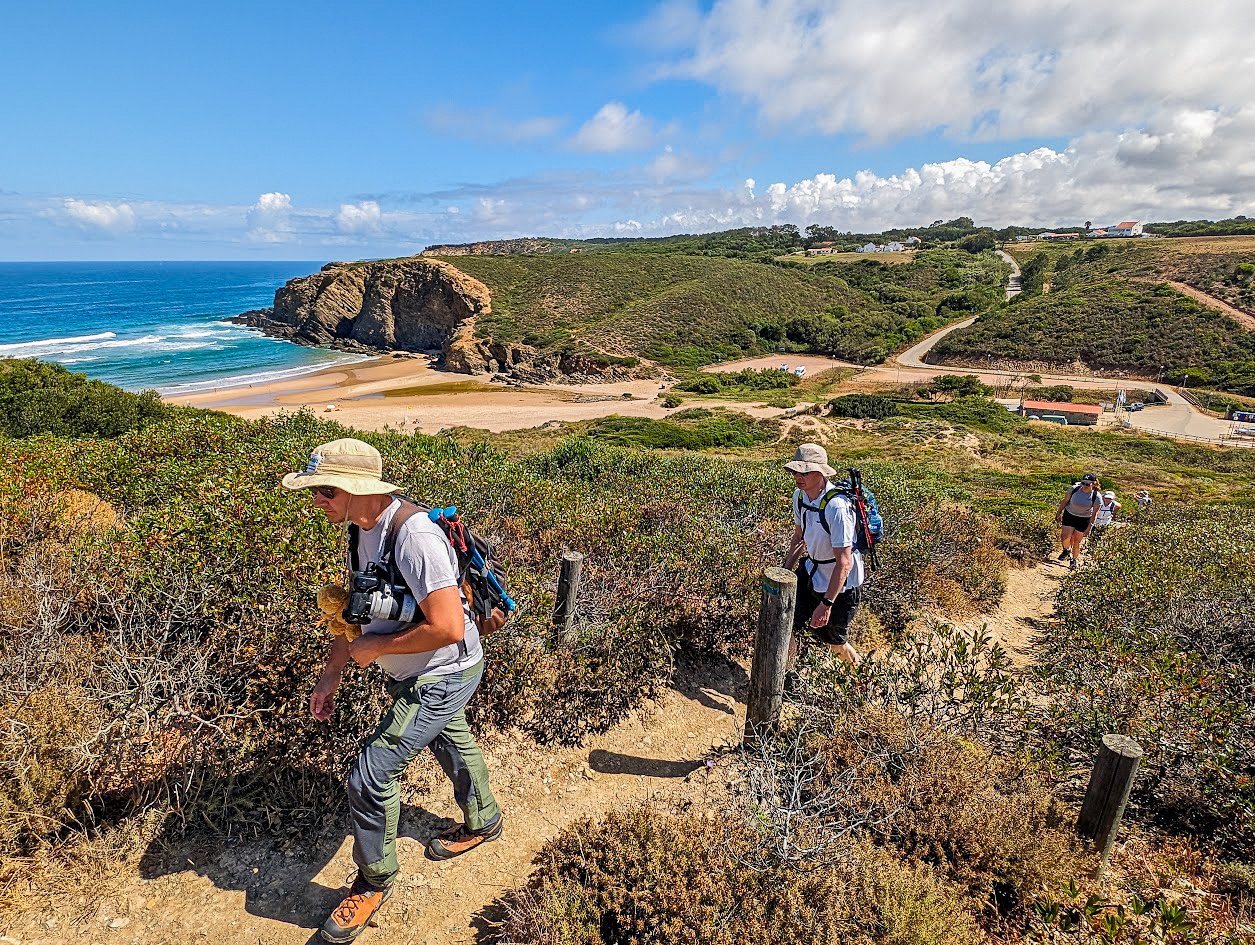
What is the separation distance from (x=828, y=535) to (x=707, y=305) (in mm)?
62848

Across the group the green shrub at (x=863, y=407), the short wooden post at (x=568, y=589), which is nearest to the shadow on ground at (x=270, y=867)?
the short wooden post at (x=568, y=589)

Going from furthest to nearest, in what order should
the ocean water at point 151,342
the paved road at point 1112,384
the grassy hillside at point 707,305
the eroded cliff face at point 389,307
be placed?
the eroded cliff face at point 389,307, the grassy hillside at point 707,305, the ocean water at point 151,342, the paved road at point 1112,384

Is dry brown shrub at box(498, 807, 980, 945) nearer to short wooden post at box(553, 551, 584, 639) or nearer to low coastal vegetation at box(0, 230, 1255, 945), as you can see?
low coastal vegetation at box(0, 230, 1255, 945)

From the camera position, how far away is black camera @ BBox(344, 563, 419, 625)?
7.57ft

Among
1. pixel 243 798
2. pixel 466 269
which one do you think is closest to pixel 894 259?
pixel 466 269

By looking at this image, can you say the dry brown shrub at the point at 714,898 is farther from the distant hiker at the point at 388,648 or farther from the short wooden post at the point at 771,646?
the short wooden post at the point at 771,646

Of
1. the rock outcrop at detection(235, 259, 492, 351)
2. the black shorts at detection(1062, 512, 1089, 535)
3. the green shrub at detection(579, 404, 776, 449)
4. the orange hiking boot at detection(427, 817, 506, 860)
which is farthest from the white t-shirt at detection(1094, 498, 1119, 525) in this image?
the rock outcrop at detection(235, 259, 492, 351)

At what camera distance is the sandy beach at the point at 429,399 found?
3475 cm

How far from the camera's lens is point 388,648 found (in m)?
2.35

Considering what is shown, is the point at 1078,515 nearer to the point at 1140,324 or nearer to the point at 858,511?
the point at 858,511

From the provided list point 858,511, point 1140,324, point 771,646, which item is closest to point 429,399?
point 858,511

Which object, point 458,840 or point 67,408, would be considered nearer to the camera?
point 458,840

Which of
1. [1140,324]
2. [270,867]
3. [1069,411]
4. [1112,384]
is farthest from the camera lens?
[1140,324]

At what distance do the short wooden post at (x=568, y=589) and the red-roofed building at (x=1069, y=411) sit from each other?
137 feet
